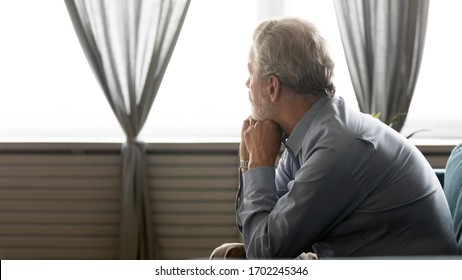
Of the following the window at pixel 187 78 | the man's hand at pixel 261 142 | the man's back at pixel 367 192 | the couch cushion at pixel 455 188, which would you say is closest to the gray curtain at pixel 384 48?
the window at pixel 187 78

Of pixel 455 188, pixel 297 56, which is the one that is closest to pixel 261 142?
pixel 297 56

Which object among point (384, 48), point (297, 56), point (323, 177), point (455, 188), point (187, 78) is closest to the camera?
point (323, 177)

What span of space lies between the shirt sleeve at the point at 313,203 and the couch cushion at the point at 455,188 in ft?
1.22

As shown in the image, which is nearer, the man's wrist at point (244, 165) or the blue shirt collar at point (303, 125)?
the blue shirt collar at point (303, 125)

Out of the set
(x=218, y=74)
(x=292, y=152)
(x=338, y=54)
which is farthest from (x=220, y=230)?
(x=292, y=152)

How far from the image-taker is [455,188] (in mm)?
2066

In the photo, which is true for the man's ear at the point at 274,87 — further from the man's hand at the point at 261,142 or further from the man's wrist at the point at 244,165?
the man's wrist at the point at 244,165

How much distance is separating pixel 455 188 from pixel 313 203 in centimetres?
53

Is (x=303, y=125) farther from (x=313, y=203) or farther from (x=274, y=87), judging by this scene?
(x=313, y=203)

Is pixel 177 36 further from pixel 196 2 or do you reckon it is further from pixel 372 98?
pixel 372 98

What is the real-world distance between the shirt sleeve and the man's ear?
0.75ft

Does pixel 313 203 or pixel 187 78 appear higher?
pixel 313 203

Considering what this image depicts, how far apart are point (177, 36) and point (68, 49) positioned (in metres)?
0.67

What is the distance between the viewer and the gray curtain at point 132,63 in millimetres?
3719
